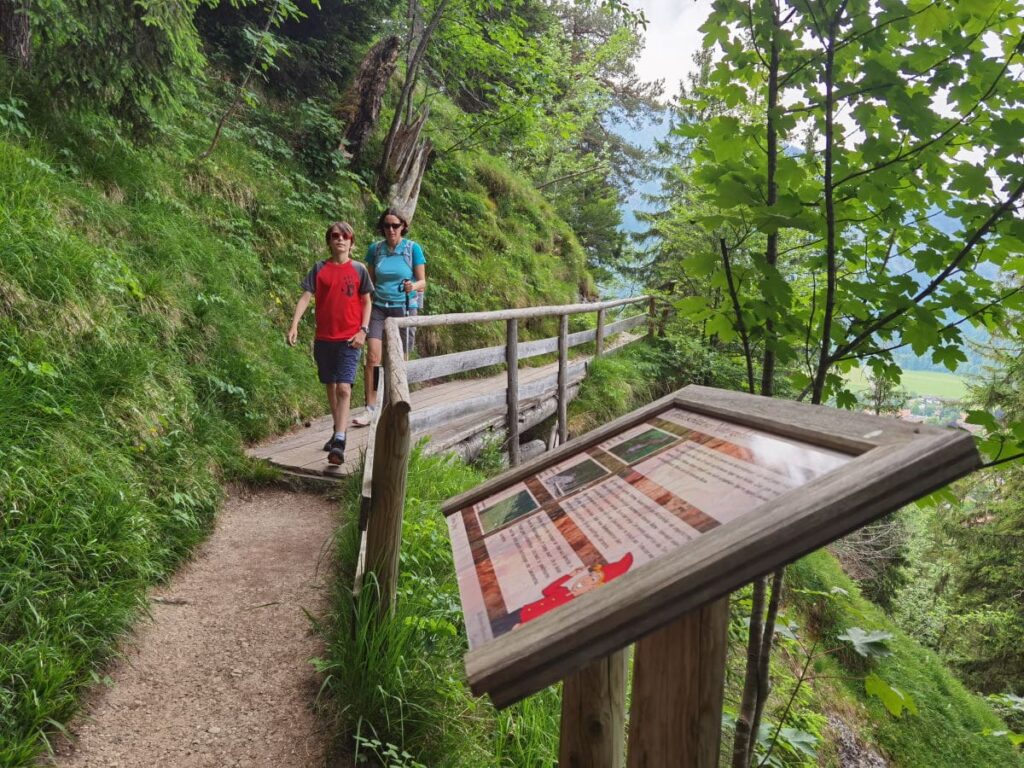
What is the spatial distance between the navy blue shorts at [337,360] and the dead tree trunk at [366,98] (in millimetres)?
6379

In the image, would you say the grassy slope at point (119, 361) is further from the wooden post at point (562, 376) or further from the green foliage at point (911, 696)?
the green foliage at point (911, 696)

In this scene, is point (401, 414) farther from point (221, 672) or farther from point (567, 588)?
point (567, 588)

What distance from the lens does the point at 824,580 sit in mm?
9648

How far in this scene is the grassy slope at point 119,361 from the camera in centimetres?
273

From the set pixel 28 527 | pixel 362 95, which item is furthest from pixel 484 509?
pixel 362 95

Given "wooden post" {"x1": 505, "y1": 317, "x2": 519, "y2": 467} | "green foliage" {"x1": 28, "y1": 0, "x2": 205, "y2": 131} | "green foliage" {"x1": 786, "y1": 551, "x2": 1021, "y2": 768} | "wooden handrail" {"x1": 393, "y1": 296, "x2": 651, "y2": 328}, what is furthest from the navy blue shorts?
"green foliage" {"x1": 786, "y1": 551, "x2": 1021, "y2": 768}

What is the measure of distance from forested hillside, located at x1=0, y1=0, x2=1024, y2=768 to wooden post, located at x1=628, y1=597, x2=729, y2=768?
0.62m

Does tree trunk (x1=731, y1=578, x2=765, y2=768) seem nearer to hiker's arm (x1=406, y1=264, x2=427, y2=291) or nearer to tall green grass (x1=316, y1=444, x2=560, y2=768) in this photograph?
tall green grass (x1=316, y1=444, x2=560, y2=768)

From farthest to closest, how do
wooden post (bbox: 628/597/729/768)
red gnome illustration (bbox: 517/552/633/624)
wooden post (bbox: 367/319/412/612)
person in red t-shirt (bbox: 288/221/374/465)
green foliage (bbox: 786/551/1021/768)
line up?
green foliage (bbox: 786/551/1021/768) < person in red t-shirt (bbox: 288/221/374/465) < wooden post (bbox: 367/319/412/612) < wooden post (bbox: 628/597/729/768) < red gnome illustration (bbox: 517/552/633/624)

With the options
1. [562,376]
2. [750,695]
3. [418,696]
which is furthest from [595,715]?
[562,376]

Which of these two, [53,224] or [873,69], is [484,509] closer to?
[873,69]

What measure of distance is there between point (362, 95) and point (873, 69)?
34.9ft

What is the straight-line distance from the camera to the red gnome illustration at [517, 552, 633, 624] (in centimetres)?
102

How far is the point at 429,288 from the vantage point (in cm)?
1001
